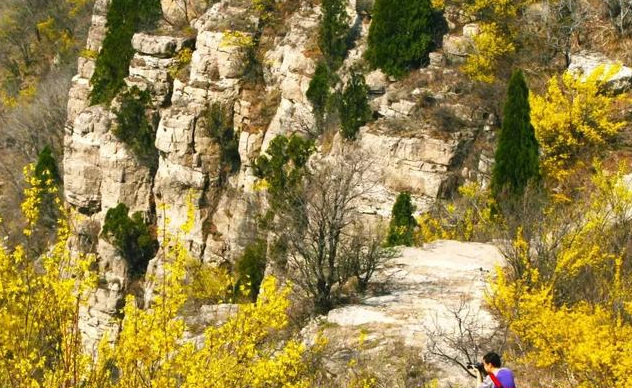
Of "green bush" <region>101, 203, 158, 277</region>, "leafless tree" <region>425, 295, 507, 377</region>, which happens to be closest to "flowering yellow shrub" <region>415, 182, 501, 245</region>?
"leafless tree" <region>425, 295, 507, 377</region>

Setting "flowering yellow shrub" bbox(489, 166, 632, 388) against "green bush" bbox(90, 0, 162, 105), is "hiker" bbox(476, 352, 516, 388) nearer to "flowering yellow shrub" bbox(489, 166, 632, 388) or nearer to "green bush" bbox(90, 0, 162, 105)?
"flowering yellow shrub" bbox(489, 166, 632, 388)

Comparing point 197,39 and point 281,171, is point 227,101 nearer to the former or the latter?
point 197,39

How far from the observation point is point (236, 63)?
32.2 m

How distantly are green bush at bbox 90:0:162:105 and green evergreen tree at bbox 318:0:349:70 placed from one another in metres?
10.1

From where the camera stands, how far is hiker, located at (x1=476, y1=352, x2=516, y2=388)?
8.70 m

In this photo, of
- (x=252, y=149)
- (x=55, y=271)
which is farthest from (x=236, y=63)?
(x=55, y=271)

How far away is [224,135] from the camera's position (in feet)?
105

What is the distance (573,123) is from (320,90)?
986 cm

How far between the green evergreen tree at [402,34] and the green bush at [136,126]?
1200 centimetres

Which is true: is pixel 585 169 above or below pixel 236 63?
below

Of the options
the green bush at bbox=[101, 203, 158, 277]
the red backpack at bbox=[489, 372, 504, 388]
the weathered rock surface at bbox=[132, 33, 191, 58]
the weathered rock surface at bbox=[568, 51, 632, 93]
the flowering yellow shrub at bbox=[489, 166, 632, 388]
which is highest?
the weathered rock surface at bbox=[568, 51, 632, 93]

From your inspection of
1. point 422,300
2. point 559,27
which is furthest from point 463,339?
point 559,27

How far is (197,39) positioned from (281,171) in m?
9.22

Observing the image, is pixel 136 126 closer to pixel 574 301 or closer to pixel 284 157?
pixel 284 157
